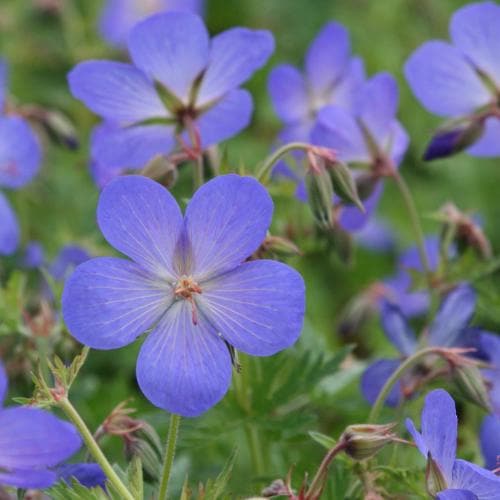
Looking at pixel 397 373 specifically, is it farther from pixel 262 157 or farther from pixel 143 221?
pixel 262 157

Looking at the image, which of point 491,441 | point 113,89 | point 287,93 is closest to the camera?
point 491,441

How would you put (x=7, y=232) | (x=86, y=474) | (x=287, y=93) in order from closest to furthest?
(x=86, y=474) → (x=7, y=232) → (x=287, y=93)

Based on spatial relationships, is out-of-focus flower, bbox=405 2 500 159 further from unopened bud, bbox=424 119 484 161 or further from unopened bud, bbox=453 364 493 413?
unopened bud, bbox=453 364 493 413

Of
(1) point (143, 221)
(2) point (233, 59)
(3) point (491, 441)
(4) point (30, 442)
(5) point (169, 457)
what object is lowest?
(3) point (491, 441)

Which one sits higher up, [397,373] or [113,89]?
[113,89]

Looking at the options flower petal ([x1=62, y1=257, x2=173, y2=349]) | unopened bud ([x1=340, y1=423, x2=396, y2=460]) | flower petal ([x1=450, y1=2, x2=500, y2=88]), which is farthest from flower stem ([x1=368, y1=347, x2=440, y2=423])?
flower petal ([x1=450, y1=2, x2=500, y2=88])

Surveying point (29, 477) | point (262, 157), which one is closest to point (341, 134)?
point (29, 477)
